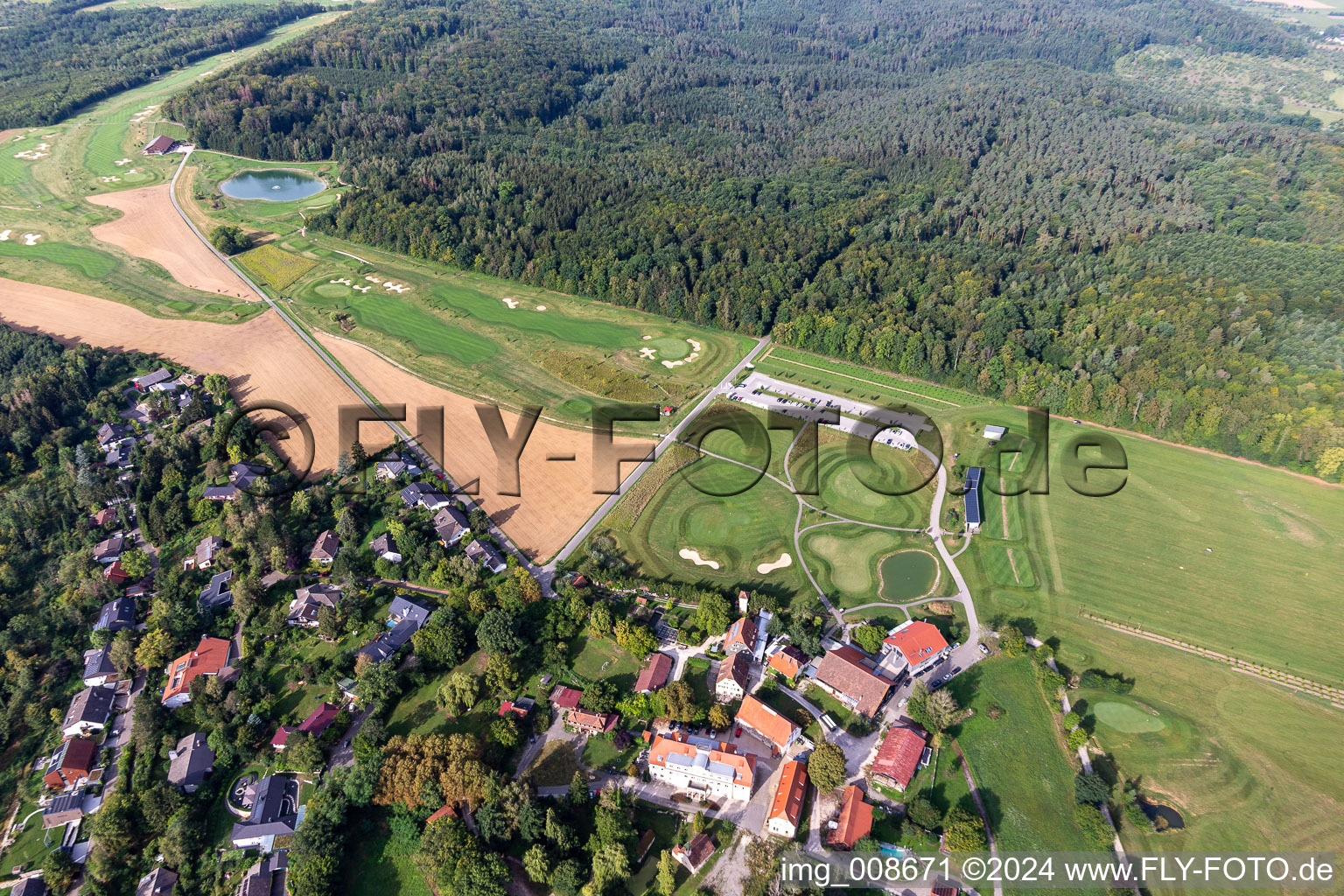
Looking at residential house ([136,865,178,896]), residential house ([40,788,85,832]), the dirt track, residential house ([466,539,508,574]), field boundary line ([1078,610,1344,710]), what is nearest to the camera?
residential house ([136,865,178,896])

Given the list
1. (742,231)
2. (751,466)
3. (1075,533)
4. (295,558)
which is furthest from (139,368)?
(1075,533)

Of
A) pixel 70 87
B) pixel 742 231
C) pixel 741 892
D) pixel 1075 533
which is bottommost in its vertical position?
pixel 741 892

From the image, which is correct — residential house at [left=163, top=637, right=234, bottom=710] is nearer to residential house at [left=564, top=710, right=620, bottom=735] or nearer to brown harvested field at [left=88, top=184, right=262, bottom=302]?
residential house at [left=564, top=710, right=620, bottom=735]

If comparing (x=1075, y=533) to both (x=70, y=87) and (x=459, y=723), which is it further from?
(x=70, y=87)

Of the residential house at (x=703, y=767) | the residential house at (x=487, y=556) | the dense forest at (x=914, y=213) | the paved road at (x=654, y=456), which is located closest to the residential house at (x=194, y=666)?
the residential house at (x=487, y=556)

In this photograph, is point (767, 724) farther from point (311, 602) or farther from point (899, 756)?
point (311, 602)

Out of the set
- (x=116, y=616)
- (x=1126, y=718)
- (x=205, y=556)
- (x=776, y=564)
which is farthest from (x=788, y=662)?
(x=116, y=616)

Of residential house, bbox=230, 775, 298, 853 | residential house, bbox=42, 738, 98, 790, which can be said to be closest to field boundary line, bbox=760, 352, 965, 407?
residential house, bbox=230, 775, 298, 853

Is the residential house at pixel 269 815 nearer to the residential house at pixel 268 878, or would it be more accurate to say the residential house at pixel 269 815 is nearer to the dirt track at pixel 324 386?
the residential house at pixel 268 878
